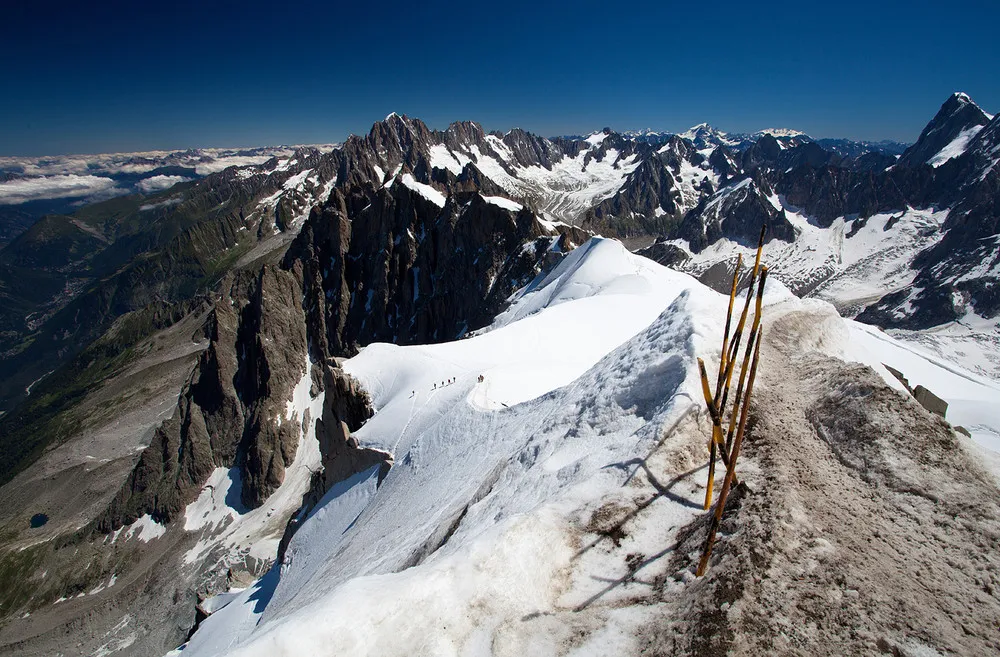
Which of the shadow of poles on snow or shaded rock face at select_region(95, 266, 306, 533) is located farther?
shaded rock face at select_region(95, 266, 306, 533)

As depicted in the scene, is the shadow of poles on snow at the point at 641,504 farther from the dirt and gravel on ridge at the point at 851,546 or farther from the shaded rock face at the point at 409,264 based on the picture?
the shaded rock face at the point at 409,264

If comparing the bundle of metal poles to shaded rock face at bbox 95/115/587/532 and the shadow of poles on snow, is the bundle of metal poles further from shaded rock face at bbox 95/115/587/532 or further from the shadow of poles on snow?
shaded rock face at bbox 95/115/587/532

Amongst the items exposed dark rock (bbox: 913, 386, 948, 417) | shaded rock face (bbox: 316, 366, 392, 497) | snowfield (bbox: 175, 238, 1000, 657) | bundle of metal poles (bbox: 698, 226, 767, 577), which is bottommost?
shaded rock face (bbox: 316, 366, 392, 497)

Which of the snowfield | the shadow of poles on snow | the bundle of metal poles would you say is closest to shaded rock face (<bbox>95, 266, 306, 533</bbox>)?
the snowfield

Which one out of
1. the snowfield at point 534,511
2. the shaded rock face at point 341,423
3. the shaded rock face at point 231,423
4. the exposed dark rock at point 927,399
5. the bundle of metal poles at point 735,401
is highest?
the bundle of metal poles at point 735,401

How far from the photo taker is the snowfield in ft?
20.6

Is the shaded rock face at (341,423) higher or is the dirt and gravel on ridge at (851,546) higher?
the dirt and gravel on ridge at (851,546)

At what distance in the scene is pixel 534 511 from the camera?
26.7 ft

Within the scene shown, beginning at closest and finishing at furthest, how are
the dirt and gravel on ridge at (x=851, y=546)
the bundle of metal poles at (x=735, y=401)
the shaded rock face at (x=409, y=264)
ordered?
the dirt and gravel on ridge at (x=851, y=546) → the bundle of metal poles at (x=735, y=401) → the shaded rock face at (x=409, y=264)

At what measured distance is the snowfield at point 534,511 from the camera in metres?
6.29

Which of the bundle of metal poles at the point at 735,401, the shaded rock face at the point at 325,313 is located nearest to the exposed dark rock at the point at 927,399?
the bundle of metal poles at the point at 735,401

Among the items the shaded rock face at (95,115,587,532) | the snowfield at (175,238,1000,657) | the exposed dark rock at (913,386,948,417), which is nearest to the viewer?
the snowfield at (175,238,1000,657)

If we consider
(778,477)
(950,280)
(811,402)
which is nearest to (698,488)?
(778,477)

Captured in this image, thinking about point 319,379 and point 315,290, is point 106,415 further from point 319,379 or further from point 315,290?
point 319,379
